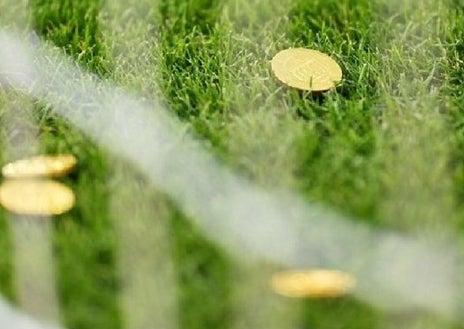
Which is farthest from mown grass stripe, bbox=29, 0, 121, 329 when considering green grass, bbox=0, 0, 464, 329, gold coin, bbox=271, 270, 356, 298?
gold coin, bbox=271, 270, 356, 298

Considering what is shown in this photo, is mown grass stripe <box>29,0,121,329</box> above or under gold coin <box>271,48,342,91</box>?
under

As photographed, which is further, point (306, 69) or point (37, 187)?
point (306, 69)

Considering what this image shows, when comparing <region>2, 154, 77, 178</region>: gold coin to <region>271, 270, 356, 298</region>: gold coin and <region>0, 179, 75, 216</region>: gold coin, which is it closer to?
<region>0, 179, 75, 216</region>: gold coin

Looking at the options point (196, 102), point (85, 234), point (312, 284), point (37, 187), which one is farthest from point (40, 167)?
point (312, 284)

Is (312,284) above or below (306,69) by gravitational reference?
below

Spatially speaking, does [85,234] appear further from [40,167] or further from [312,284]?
[312,284]

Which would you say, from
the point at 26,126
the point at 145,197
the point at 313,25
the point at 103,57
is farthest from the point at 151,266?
the point at 313,25
